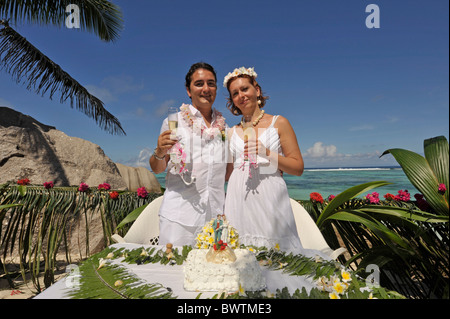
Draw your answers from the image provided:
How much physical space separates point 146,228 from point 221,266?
5.04 feet

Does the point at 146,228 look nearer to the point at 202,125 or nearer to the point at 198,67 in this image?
the point at 202,125

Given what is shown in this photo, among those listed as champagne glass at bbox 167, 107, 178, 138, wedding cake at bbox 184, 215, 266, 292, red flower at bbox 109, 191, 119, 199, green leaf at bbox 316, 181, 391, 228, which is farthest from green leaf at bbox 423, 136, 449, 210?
red flower at bbox 109, 191, 119, 199

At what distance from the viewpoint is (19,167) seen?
542 cm

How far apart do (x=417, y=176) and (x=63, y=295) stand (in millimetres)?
2314

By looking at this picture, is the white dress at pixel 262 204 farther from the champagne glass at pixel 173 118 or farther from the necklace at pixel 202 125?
the champagne glass at pixel 173 118

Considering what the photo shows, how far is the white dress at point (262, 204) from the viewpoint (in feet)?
6.36

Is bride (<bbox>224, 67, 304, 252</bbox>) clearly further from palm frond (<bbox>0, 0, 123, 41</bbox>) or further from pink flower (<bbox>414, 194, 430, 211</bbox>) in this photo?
palm frond (<bbox>0, 0, 123, 41</bbox>)

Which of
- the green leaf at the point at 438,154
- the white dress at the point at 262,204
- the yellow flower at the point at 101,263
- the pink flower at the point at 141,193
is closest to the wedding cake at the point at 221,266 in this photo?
the white dress at the point at 262,204

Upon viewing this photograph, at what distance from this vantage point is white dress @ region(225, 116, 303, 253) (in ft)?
6.36

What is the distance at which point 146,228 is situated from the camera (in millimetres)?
2668

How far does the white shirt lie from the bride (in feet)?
0.40
